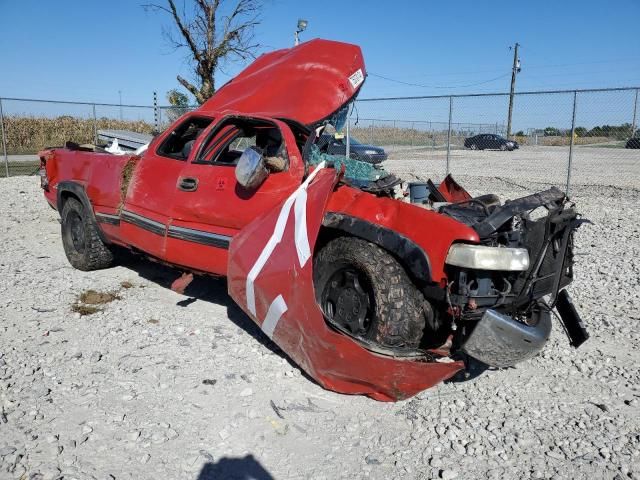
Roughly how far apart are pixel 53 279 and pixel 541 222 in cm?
493

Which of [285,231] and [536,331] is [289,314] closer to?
[285,231]

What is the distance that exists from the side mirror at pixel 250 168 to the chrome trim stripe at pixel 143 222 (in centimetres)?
112

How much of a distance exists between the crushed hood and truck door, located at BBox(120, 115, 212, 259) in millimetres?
406

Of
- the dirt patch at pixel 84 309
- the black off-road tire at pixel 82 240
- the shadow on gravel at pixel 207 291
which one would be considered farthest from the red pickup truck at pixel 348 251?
the black off-road tire at pixel 82 240

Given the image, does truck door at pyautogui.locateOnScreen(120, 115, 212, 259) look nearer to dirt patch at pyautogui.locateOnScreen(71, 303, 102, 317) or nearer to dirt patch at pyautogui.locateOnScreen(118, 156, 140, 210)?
dirt patch at pyautogui.locateOnScreen(118, 156, 140, 210)

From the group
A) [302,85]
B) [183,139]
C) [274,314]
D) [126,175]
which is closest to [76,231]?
[126,175]

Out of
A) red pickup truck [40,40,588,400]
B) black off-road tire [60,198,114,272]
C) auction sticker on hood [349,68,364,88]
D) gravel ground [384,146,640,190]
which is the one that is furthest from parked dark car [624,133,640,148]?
black off-road tire [60,198,114,272]

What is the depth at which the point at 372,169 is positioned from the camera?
5418 millimetres

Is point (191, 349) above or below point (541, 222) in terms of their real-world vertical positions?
below

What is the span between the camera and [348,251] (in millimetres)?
3482

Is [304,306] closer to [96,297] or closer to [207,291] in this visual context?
[207,291]

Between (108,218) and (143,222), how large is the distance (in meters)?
0.74

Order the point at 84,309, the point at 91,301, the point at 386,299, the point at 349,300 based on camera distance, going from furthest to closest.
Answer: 1. the point at 91,301
2. the point at 84,309
3. the point at 349,300
4. the point at 386,299

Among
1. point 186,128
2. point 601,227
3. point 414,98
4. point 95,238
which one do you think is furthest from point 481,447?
point 414,98
